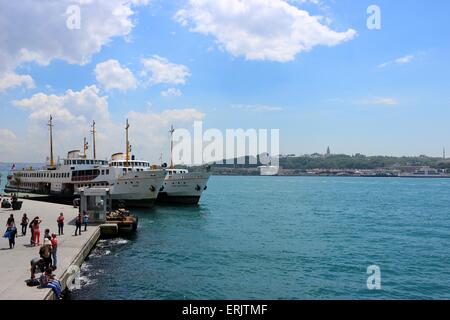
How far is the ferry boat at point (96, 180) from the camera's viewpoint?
183 ft

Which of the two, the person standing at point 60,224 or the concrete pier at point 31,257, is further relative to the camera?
the person standing at point 60,224

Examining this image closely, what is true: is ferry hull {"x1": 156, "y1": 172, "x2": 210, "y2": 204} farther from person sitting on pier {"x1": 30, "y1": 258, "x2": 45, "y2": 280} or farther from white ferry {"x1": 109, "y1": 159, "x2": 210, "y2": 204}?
person sitting on pier {"x1": 30, "y1": 258, "x2": 45, "y2": 280}

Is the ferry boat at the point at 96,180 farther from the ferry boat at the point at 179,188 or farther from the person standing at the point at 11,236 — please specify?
the person standing at the point at 11,236

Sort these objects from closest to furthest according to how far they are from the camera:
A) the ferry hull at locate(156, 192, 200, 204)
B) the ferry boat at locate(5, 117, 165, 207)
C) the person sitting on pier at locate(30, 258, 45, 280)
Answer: the person sitting on pier at locate(30, 258, 45, 280), the ferry boat at locate(5, 117, 165, 207), the ferry hull at locate(156, 192, 200, 204)

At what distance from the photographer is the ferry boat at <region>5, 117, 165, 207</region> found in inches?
2201

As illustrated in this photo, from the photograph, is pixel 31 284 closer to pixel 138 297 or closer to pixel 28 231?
pixel 138 297

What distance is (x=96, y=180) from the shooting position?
58344 mm

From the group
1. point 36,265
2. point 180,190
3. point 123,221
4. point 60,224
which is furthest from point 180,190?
point 36,265

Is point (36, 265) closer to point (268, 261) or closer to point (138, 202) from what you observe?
point (268, 261)

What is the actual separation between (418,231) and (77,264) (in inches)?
1344

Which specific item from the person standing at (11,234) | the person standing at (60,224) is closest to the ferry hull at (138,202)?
the person standing at (60,224)

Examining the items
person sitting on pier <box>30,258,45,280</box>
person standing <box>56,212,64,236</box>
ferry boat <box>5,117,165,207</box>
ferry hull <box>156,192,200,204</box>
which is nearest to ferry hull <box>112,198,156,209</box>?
ferry boat <box>5,117,165,207</box>
